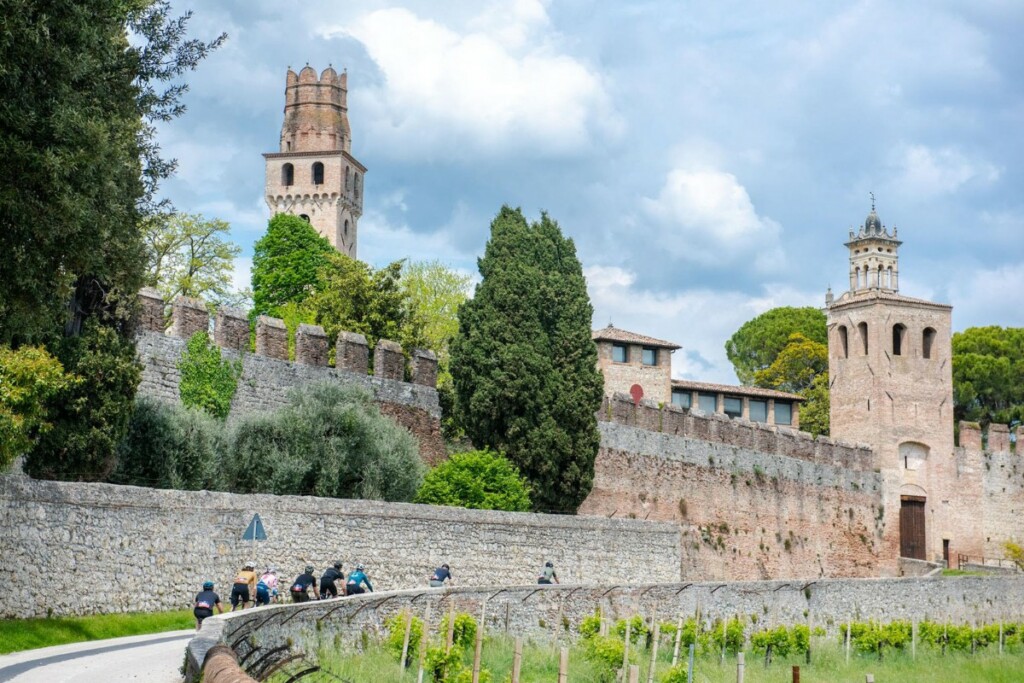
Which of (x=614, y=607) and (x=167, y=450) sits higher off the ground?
(x=167, y=450)

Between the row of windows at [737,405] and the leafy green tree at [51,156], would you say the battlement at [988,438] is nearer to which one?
the row of windows at [737,405]

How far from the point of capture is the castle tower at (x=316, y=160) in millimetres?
80500

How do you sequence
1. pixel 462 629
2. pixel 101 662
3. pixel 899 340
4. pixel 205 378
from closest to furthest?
1. pixel 101 662
2. pixel 462 629
3. pixel 205 378
4. pixel 899 340

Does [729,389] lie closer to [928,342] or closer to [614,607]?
[928,342]

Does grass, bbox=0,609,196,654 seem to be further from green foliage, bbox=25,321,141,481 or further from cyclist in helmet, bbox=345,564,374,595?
green foliage, bbox=25,321,141,481

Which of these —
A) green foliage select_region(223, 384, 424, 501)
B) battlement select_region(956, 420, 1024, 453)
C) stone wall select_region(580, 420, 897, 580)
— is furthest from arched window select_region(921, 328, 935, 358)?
green foliage select_region(223, 384, 424, 501)

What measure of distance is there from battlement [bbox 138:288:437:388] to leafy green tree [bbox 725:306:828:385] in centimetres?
4170

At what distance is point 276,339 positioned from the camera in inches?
1243

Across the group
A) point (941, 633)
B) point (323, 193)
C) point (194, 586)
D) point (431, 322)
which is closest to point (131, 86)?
point (194, 586)

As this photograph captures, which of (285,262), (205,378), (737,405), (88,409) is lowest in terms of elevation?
(88,409)

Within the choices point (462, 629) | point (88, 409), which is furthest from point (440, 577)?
point (88, 409)

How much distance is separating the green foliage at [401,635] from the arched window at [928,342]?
3519 cm

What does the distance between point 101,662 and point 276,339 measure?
15422 millimetres

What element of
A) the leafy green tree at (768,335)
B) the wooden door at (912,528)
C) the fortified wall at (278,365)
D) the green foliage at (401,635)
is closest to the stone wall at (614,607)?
the green foliage at (401,635)
